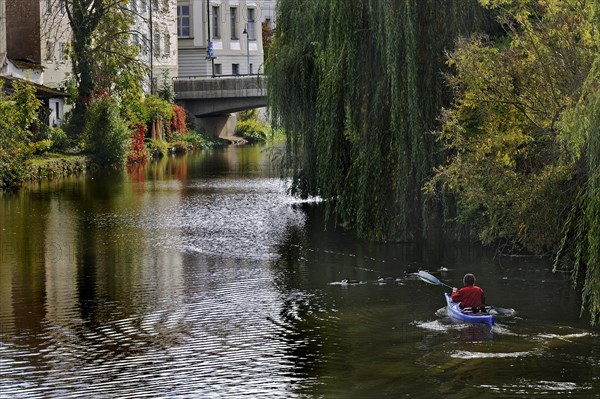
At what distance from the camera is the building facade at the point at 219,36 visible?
9081cm

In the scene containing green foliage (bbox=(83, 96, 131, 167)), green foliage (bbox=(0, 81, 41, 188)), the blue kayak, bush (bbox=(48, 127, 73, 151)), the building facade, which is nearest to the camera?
the blue kayak

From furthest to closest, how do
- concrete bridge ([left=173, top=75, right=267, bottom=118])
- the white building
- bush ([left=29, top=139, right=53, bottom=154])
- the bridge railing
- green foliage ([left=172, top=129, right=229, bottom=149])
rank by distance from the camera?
the white building, concrete bridge ([left=173, top=75, right=267, bottom=118]), the bridge railing, green foliage ([left=172, top=129, right=229, bottom=149]), bush ([left=29, top=139, right=53, bottom=154])

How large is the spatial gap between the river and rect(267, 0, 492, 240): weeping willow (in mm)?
1137

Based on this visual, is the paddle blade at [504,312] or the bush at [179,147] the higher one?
the bush at [179,147]

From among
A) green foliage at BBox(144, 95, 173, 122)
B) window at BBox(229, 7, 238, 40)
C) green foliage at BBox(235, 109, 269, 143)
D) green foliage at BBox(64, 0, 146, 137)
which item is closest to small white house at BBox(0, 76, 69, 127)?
green foliage at BBox(64, 0, 146, 137)

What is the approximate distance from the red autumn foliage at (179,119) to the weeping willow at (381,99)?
141ft

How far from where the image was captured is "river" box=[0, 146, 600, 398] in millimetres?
18188

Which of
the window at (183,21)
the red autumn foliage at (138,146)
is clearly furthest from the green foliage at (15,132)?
the window at (183,21)

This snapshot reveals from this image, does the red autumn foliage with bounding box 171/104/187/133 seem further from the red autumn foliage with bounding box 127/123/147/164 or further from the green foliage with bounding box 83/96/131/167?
the green foliage with bounding box 83/96/131/167

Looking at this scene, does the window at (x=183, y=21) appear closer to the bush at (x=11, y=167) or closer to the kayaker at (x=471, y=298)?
the bush at (x=11, y=167)

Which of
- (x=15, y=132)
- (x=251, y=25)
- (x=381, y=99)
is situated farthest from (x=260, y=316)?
(x=251, y=25)

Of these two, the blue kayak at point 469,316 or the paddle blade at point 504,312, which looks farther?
the paddle blade at point 504,312

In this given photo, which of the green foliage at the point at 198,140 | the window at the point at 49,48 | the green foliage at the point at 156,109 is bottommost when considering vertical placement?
the green foliage at the point at 198,140

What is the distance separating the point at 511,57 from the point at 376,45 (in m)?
5.33
